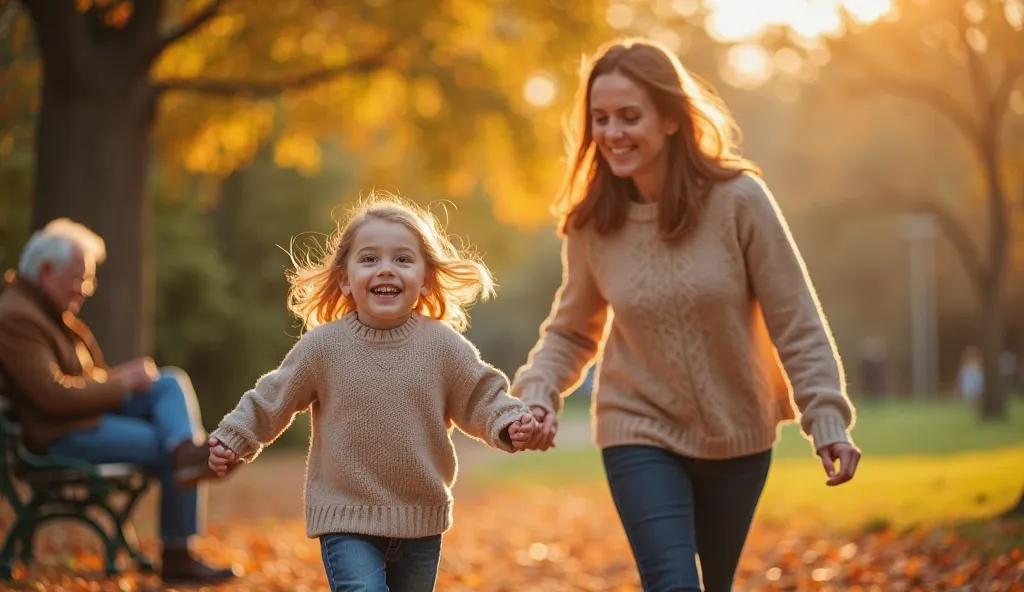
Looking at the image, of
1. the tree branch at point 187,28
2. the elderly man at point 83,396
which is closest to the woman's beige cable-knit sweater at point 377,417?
the elderly man at point 83,396

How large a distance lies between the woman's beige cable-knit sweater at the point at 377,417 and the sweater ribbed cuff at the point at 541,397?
0.54 m

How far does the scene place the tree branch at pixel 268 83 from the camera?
12281 mm

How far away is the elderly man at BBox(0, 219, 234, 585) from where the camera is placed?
7348mm

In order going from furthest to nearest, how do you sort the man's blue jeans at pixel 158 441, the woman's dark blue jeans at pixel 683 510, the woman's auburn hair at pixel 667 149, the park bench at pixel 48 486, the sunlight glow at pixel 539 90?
the sunlight glow at pixel 539 90 → the man's blue jeans at pixel 158 441 → the park bench at pixel 48 486 → the woman's auburn hair at pixel 667 149 → the woman's dark blue jeans at pixel 683 510

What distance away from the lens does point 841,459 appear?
4172 mm

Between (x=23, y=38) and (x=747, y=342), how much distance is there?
36.7ft

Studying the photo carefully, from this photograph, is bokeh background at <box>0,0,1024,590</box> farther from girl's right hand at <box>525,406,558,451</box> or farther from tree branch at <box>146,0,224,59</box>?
girl's right hand at <box>525,406,558,451</box>

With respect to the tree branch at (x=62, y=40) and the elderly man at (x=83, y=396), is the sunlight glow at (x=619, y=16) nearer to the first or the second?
the tree branch at (x=62, y=40)

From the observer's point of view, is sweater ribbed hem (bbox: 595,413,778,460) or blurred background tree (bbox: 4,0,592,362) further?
blurred background tree (bbox: 4,0,592,362)

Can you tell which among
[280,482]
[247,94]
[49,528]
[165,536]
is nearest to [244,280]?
[280,482]

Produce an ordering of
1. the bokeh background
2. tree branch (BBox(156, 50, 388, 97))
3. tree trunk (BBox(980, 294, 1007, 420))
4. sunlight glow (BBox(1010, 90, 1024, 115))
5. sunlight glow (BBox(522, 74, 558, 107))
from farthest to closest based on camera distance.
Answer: tree trunk (BBox(980, 294, 1007, 420)) → sunlight glow (BBox(1010, 90, 1024, 115)) → sunlight glow (BBox(522, 74, 558, 107)) → tree branch (BBox(156, 50, 388, 97)) → the bokeh background

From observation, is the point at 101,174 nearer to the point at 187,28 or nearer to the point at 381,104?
the point at 187,28

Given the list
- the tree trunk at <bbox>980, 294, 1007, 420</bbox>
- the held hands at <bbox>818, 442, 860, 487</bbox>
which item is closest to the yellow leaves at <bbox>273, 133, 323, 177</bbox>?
the held hands at <bbox>818, 442, 860, 487</bbox>

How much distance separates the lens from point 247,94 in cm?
1302
